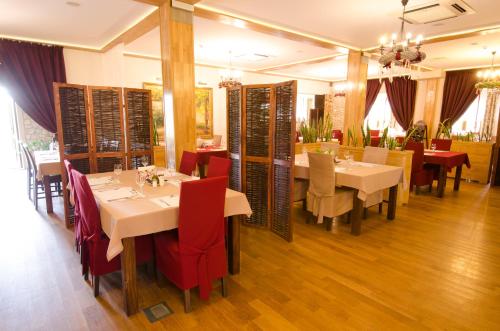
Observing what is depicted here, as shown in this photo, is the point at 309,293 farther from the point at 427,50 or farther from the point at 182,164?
the point at 427,50

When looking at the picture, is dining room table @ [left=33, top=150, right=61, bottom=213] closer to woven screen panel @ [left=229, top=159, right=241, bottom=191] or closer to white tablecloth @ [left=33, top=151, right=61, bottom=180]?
white tablecloth @ [left=33, top=151, right=61, bottom=180]

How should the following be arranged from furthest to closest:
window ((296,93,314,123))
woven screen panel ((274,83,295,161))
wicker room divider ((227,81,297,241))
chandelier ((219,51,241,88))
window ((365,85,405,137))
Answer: window ((296,93,314,123))
window ((365,85,405,137))
chandelier ((219,51,241,88))
wicker room divider ((227,81,297,241))
woven screen panel ((274,83,295,161))

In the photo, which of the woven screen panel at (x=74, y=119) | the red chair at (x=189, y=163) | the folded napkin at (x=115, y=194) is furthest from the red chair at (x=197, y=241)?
the woven screen panel at (x=74, y=119)

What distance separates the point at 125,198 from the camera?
253cm

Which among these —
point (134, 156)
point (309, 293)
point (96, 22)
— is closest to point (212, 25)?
point (96, 22)

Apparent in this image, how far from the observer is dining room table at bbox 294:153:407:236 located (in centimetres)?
372

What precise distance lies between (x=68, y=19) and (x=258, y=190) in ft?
14.3

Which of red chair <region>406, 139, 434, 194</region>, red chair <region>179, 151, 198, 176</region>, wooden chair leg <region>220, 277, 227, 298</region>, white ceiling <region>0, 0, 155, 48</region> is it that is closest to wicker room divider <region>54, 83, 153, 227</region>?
red chair <region>179, 151, 198, 176</region>

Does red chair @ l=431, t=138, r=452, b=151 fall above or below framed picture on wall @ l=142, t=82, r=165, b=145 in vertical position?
below

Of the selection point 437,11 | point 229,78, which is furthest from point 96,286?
point 229,78

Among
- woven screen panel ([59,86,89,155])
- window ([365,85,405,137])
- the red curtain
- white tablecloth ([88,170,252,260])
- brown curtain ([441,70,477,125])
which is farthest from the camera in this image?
window ([365,85,405,137])

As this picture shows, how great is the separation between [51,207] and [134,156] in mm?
1647

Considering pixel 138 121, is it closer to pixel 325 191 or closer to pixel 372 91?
pixel 325 191

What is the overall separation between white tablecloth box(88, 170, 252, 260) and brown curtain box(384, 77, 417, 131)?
9.57 m
